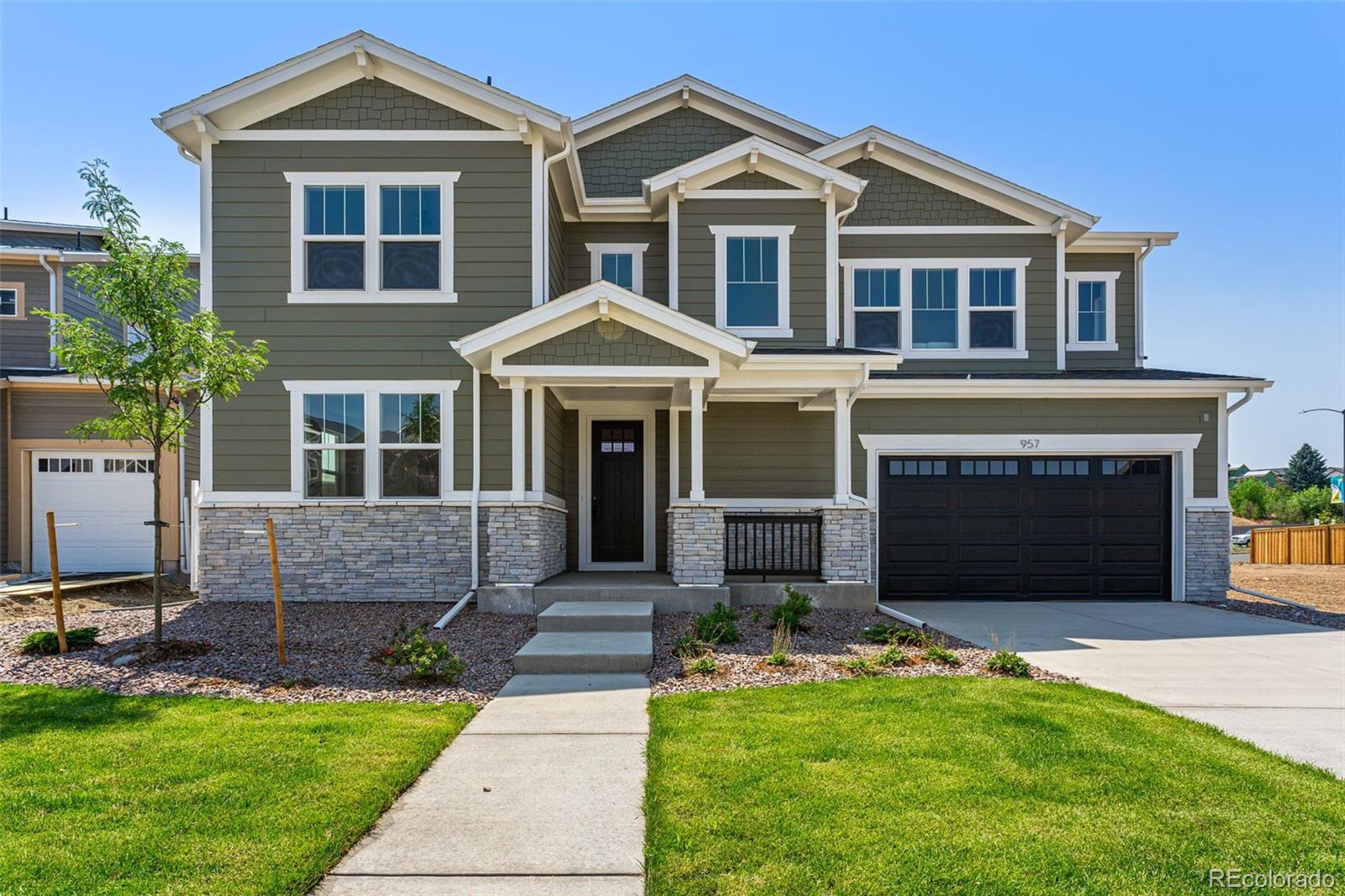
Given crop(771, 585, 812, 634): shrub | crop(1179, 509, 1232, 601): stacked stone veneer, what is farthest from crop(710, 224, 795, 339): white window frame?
crop(1179, 509, 1232, 601): stacked stone veneer

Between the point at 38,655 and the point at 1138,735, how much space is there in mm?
8701

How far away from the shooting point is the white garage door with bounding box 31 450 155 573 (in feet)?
52.3

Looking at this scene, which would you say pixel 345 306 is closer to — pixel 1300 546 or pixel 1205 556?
pixel 1205 556

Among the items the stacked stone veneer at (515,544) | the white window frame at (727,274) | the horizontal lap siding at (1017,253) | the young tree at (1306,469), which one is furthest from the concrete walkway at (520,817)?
the young tree at (1306,469)

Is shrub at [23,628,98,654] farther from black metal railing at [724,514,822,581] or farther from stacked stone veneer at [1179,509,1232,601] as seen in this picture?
stacked stone veneer at [1179,509,1232,601]

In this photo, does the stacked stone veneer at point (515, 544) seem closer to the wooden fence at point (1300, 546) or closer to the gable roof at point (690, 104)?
the gable roof at point (690, 104)

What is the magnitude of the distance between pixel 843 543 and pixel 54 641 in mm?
8424

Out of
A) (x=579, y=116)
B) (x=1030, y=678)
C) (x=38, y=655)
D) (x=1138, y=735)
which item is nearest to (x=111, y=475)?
(x=38, y=655)

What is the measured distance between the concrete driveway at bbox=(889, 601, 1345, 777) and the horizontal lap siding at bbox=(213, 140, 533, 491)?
6.66m

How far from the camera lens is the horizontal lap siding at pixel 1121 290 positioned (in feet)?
48.7

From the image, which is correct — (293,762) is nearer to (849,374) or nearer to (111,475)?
(849,374)

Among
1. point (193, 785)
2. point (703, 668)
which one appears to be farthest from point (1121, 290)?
point (193, 785)

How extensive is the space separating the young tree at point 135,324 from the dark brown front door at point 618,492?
6.33 meters

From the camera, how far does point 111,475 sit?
16.2 metres
